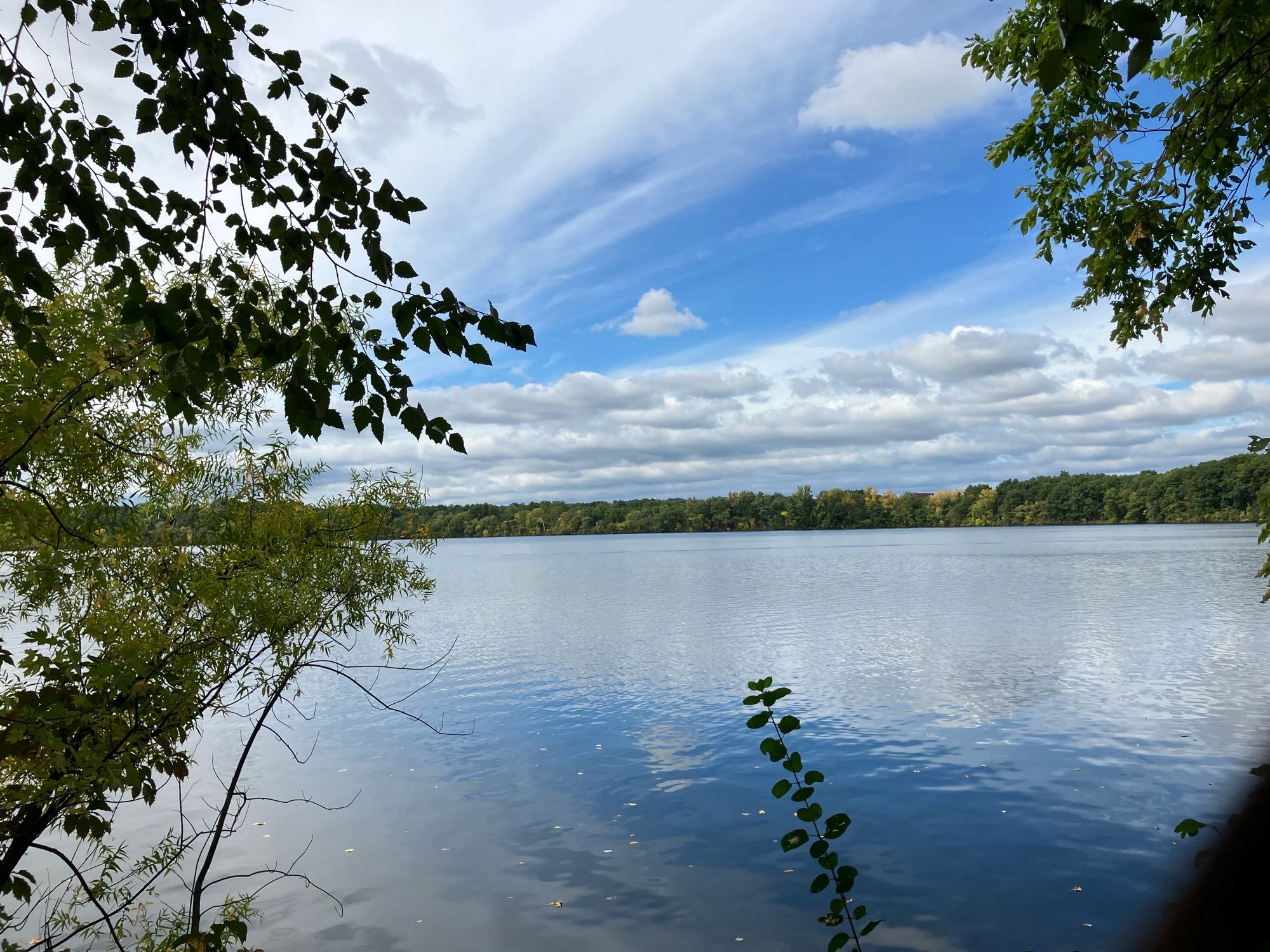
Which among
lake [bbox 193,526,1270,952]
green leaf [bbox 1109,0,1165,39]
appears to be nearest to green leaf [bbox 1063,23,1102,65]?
green leaf [bbox 1109,0,1165,39]

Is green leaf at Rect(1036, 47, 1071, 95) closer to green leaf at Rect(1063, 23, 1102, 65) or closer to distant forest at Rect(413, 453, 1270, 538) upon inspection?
green leaf at Rect(1063, 23, 1102, 65)

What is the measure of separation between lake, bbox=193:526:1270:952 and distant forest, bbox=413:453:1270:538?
80644 mm

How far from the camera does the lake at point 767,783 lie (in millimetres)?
8430

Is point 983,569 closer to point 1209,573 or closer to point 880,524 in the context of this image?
point 1209,573

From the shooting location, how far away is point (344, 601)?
880 centimetres

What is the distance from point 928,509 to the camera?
6334 inches

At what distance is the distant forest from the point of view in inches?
4385

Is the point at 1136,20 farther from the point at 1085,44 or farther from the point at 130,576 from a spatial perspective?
the point at 130,576

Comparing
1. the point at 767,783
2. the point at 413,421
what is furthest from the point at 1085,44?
the point at 767,783

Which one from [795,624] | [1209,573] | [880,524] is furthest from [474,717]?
[880,524]

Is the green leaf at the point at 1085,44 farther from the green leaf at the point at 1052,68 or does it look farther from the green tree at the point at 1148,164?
the green tree at the point at 1148,164

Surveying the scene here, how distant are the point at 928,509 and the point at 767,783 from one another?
523ft

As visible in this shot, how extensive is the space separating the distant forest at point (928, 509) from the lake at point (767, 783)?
80.6 m

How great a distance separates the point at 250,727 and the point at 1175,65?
63.4 ft
